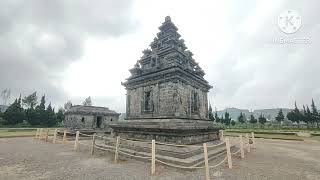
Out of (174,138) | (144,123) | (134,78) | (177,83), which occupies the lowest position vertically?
(174,138)

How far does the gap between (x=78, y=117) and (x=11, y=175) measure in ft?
75.1

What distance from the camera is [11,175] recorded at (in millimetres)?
7223

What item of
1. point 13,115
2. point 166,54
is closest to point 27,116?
point 13,115

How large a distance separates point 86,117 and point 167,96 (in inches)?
846

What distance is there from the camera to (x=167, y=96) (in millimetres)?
12984

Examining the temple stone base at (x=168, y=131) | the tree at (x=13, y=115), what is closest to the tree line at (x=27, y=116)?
the tree at (x=13, y=115)

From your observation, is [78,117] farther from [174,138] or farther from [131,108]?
[174,138]

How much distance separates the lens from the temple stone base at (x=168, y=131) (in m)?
10.8

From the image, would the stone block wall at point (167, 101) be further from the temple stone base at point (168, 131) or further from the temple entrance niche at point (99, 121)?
the temple entrance niche at point (99, 121)

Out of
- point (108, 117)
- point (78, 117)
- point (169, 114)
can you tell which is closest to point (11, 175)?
point (169, 114)

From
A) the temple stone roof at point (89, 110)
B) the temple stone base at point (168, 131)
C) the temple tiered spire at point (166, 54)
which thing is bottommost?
the temple stone base at point (168, 131)

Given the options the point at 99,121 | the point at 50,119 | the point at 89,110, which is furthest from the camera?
the point at 50,119

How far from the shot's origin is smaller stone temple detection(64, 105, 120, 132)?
28.7m

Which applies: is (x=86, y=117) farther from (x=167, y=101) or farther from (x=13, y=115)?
(x=13, y=115)
